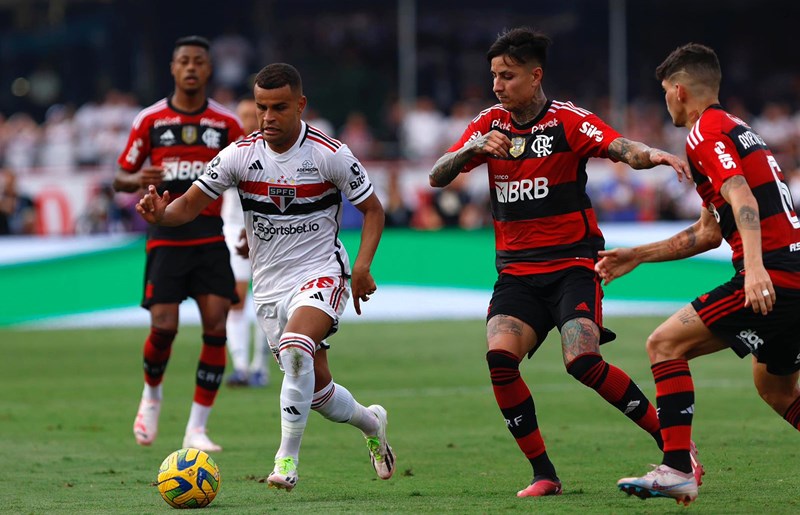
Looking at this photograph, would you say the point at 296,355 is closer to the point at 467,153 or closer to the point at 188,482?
the point at 188,482

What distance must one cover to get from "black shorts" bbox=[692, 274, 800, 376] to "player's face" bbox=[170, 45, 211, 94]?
4.72 meters

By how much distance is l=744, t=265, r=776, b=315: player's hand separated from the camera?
6.34 metres

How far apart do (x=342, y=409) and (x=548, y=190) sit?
1777 millimetres

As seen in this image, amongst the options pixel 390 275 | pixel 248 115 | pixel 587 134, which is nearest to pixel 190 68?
pixel 248 115

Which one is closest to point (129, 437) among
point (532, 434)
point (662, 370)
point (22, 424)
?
point (22, 424)

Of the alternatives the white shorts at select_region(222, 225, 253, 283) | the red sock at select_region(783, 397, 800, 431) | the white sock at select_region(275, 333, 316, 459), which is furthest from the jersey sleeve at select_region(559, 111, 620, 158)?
the white shorts at select_region(222, 225, 253, 283)

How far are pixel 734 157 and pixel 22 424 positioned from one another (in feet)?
21.7

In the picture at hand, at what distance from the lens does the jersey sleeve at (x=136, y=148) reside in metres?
10.1

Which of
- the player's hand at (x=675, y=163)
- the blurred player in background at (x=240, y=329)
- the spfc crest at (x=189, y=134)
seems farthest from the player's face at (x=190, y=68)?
the player's hand at (x=675, y=163)

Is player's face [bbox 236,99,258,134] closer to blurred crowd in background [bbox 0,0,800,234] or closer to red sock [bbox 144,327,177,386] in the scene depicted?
red sock [bbox 144,327,177,386]

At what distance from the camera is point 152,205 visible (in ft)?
25.0

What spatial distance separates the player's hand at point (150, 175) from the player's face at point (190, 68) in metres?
0.74

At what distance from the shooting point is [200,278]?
10023 millimetres

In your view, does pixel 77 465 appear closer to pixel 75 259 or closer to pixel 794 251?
pixel 794 251
